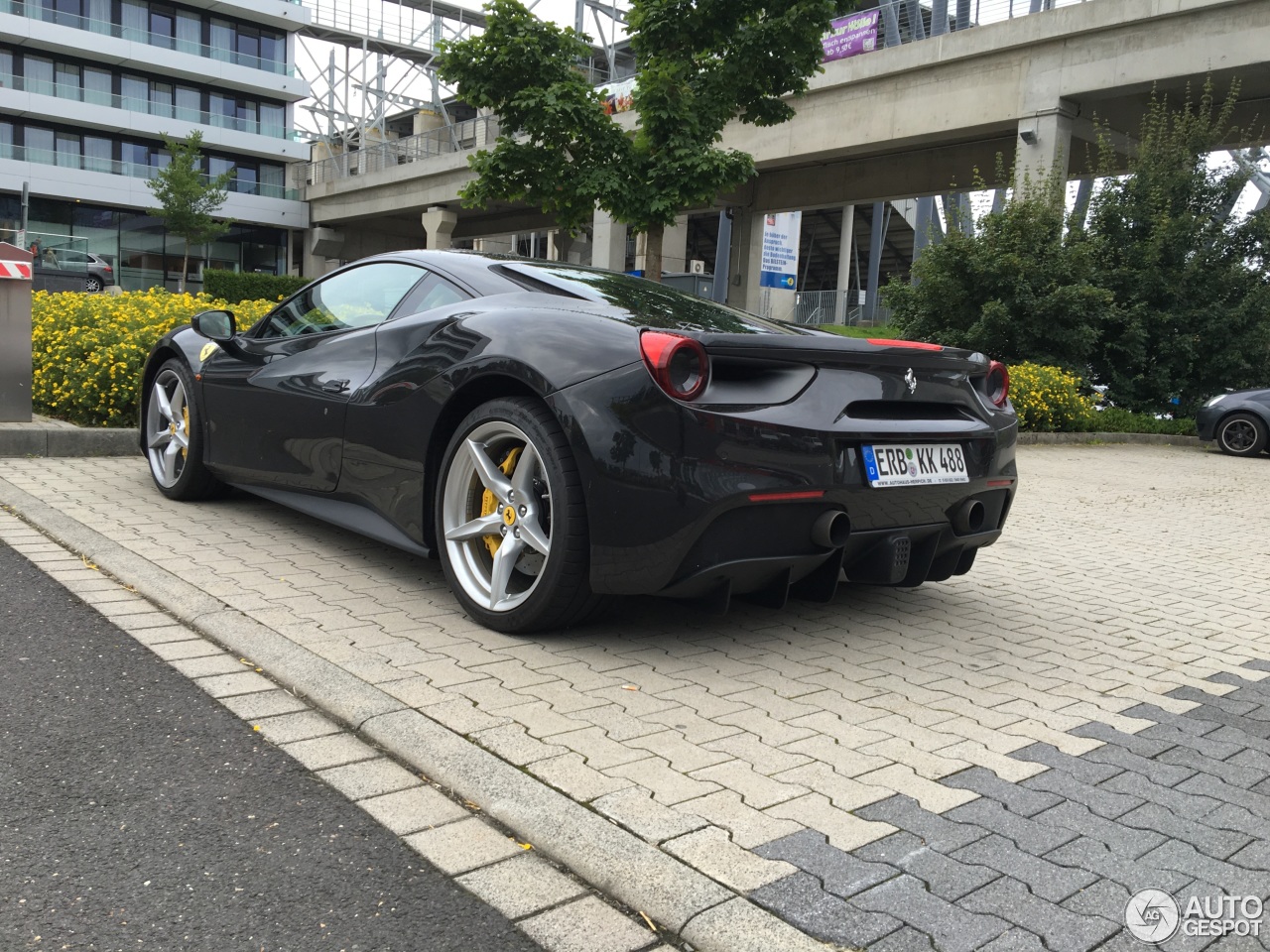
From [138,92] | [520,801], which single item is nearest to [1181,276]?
[520,801]

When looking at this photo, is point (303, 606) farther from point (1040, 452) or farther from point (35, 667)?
point (1040, 452)

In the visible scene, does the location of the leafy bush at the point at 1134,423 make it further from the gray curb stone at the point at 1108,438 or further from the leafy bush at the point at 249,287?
the leafy bush at the point at 249,287

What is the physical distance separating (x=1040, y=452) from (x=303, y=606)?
10753mm

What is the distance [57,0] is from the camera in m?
47.1

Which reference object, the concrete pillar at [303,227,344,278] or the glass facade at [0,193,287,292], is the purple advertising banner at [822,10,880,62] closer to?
the concrete pillar at [303,227,344,278]

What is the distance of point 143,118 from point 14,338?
47.6 m

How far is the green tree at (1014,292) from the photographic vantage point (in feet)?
52.8

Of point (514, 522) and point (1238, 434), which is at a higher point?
point (514, 522)

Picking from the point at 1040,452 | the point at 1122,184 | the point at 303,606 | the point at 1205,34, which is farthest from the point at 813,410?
the point at 1205,34

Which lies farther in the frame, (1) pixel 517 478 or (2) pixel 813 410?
(1) pixel 517 478

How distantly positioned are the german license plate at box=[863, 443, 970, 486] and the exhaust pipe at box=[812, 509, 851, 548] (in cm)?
15

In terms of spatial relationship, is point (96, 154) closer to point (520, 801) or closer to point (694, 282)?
point (694, 282)

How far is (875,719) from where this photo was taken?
309 cm

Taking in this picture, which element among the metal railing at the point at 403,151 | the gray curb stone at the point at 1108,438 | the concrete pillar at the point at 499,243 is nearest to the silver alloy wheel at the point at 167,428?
Result: the gray curb stone at the point at 1108,438
